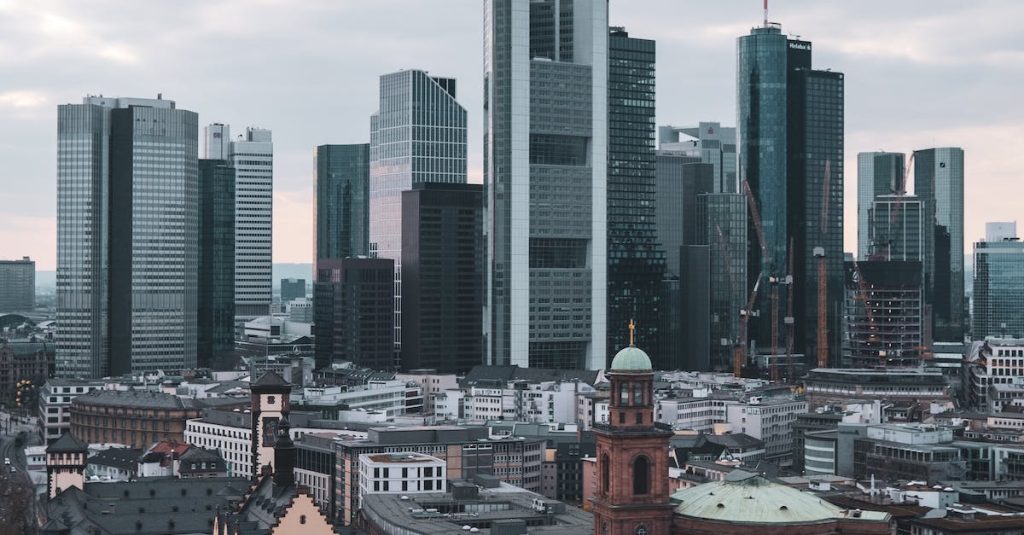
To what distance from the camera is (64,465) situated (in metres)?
171

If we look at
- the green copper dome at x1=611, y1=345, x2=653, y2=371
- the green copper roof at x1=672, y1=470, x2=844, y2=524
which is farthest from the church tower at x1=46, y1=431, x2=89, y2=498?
the green copper roof at x1=672, y1=470, x2=844, y2=524

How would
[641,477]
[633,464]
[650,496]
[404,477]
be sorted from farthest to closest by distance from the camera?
[404,477] < [641,477] < [650,496] < [633,464]

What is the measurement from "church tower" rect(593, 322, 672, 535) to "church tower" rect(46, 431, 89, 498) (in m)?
66.2

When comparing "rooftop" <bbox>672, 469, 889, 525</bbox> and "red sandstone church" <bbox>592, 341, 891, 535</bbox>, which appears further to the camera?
"rooftop" <bbox>672, 469, 889, 525</bbox>

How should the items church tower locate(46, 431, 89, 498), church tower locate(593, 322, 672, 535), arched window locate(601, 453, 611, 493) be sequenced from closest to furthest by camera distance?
church tower locate(593, 322, 672, 535), arched window locate(601, 453, 611, 493), church tower locate(46, 431, 89, 498)

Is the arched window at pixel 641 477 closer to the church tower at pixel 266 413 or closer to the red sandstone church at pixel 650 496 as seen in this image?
the red sandstone church at pixel 650 496

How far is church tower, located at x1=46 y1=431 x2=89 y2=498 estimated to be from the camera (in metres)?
171

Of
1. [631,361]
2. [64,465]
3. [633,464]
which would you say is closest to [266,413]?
[64,465]

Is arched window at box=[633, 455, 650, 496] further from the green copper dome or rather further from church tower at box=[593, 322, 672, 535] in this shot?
the green copper dome

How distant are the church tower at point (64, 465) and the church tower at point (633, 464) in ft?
217

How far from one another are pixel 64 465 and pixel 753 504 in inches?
3027

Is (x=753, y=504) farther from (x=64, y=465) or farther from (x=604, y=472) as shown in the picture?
(x=64, y=465)

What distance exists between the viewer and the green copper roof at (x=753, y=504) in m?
124

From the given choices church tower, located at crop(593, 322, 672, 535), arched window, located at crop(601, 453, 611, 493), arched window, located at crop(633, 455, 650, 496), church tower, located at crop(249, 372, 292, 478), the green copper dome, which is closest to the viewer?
church tower, located at crop(593, 322, 672, 535)
